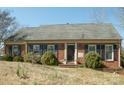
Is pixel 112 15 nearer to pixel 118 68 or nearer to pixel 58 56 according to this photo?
pixel 118 68

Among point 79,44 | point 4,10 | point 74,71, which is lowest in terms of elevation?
point 74,71

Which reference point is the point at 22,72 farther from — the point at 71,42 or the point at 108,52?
the point at 108,52

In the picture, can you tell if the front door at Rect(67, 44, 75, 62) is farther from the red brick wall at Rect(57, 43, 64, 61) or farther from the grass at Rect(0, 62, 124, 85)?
the grass at Rect(0, 62, 124, 85)

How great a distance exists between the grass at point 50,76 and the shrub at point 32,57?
1.46 m

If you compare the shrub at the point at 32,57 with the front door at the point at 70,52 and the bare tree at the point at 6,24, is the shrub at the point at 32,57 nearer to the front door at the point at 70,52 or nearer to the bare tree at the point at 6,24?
the bare tree at the point at 6,24

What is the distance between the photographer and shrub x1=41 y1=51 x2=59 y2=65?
1823 cm

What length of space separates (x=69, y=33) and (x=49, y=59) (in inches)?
67.5

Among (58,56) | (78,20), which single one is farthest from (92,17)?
(58,56)

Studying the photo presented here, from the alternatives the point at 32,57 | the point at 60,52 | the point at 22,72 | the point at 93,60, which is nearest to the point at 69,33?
the point at 60,52

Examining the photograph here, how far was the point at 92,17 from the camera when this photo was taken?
1709 cm

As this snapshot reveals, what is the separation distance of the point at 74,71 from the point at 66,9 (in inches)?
105

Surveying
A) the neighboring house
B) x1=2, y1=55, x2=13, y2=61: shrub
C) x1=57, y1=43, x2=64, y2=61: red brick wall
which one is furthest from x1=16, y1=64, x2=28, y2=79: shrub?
x1=57, y1=43, x2=64, y2=61: red brick wall

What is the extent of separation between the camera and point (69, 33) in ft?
63.1

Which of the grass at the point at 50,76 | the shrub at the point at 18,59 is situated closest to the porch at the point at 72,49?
the shrub at the point at 18,59
